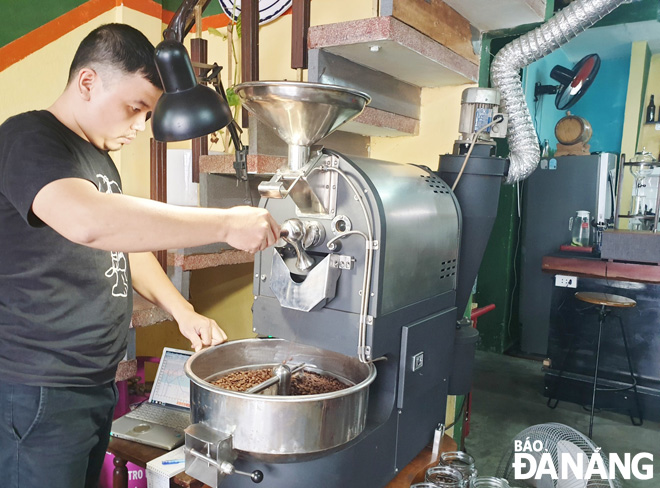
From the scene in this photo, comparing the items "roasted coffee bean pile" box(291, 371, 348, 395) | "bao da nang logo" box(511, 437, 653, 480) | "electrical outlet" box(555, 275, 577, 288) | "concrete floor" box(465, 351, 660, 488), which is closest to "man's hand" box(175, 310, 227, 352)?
"roasted coffee bean pile" box(291, 371, 348, 395)

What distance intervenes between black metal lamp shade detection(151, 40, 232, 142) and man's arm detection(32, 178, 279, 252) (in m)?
0.16

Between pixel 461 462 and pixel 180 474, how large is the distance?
73cm

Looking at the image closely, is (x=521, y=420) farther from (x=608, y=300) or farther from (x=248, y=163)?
(x=248, y=163)

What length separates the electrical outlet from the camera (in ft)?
13.6

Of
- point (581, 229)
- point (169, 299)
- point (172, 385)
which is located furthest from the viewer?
point (581, 229)

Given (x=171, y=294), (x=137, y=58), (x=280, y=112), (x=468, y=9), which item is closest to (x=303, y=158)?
(x=280, y=112)

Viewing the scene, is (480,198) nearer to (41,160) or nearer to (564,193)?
(41,160)

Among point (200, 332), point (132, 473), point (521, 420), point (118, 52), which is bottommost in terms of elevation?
point (521, 420)

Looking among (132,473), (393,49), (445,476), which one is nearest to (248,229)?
(445,476)

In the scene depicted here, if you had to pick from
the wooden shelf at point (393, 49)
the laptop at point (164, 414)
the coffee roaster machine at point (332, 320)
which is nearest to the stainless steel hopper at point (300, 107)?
the coffee roaster machine at point (332, 320)

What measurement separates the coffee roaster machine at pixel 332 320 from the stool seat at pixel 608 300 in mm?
2501

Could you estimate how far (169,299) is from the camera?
1.58 m

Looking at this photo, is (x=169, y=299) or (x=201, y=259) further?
(x=201, y=259)

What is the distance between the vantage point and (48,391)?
121 centimetres
